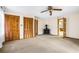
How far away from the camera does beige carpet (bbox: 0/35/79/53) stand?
1.93 m

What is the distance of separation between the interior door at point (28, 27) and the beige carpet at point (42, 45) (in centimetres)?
12

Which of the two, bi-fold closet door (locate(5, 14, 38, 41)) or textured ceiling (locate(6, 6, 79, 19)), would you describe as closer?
textured ceiling (locate(6, 6, 79, 19))

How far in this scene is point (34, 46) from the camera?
2.04 metres

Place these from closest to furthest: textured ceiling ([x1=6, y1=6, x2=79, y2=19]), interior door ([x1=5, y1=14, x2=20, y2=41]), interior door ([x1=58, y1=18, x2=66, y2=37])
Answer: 1. textured ceiling ([x1=6, y1=6, x2=79, y2=19])
2. interior door ([x1=5, y1=14, x2=20, y2=41])
3. interior door ([x1=58, y1=18, x2=66, y2=37])

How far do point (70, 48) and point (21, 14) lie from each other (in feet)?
4.07

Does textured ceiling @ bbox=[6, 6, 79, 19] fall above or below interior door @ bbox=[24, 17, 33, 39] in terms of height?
above

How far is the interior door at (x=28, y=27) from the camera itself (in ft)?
7.18

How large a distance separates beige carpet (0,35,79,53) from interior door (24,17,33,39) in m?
0.12

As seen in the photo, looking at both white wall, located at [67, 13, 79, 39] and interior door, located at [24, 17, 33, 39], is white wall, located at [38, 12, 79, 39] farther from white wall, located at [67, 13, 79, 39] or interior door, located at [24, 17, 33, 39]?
interior door, located at [24, 17, 33, 39]

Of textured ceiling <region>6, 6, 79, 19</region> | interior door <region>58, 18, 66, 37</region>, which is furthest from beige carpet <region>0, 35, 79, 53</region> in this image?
textured ceiling <region>6, 6, 79, 19</region>
